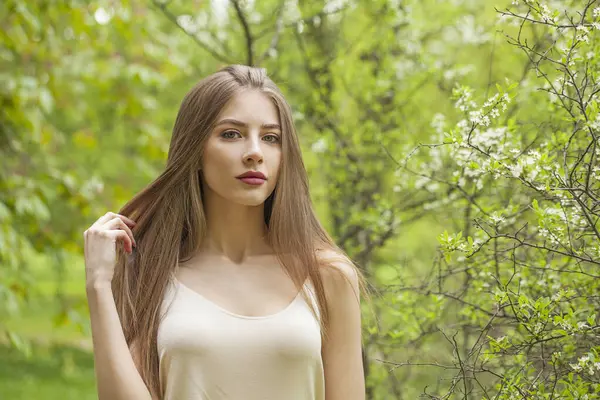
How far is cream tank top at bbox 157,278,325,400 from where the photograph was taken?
86.9 inches

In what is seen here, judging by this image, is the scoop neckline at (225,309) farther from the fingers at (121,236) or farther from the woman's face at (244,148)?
the woman's face at (244,148)

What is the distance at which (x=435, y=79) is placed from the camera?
4371 millimetres

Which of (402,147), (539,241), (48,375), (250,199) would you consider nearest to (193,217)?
(250,199)

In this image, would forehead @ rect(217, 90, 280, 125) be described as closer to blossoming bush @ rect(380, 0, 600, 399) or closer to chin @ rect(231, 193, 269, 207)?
chin @ rect(231, 193, 269, 207)

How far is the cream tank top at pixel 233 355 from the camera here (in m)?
2.21

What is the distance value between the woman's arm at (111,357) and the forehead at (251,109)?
0.61 meters

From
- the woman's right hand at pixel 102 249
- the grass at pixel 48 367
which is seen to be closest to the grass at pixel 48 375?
the grass at pixel 48 367

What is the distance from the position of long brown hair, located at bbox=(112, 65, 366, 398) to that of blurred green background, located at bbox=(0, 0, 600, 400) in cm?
37

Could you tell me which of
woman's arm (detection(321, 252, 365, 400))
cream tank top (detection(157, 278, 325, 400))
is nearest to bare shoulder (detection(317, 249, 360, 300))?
woman's arm (detection(321, 252, 365, 400))

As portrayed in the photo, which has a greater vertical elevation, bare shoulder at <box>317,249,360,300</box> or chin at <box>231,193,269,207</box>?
chin at <box>231,193,269,207</box>

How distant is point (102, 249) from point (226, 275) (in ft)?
1.19

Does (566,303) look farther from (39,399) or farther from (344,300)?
(39,399)

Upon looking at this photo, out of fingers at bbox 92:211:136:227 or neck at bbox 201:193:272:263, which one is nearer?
fingers at bbox 92:211:136:227

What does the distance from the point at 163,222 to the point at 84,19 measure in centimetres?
314
